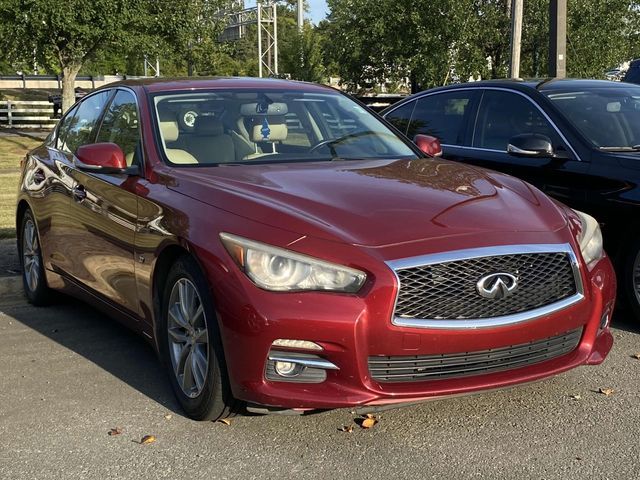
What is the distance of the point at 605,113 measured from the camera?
6.13 meters

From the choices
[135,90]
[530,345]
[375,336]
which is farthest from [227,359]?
[135,90]

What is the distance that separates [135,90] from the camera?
5.03 metres

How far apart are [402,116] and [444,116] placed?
25.3 inches

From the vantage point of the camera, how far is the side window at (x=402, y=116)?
7625mm

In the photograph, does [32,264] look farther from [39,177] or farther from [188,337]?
[188,337]

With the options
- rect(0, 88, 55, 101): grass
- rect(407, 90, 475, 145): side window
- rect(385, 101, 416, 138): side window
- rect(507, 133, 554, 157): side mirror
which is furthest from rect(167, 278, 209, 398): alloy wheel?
rect(0, 88, 55, 101): grass

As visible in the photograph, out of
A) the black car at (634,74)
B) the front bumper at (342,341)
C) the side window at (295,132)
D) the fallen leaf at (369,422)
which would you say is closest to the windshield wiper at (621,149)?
the side window at (295,132)

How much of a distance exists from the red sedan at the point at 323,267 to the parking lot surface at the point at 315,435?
246 millimetres

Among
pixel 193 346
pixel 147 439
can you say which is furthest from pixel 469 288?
pixel 147 439

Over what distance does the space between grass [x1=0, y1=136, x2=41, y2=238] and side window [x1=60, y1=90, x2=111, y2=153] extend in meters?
2.84

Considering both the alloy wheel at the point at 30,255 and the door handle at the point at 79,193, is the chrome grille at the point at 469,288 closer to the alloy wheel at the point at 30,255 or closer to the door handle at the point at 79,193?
the door handle at the point at 79,193

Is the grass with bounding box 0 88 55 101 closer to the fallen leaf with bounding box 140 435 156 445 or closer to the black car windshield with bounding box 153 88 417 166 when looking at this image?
the black car windshield with bounding box 153 88 417 166

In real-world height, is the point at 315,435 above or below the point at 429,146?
below

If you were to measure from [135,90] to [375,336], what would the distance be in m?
2.59
